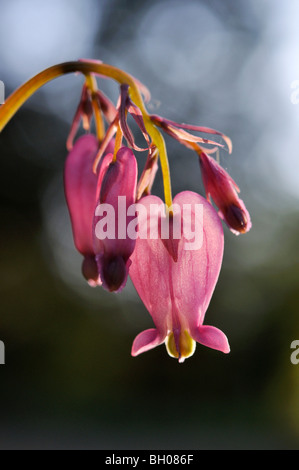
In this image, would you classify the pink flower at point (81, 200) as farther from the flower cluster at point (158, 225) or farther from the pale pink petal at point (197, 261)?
the pale pink petal at point (197, 261)

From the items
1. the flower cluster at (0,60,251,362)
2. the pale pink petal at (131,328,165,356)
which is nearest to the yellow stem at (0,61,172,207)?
the flower cluster at (0,60,251,362)

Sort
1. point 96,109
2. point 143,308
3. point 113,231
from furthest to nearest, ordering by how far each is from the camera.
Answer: point 143,308 → point 96,109 → point 113,231

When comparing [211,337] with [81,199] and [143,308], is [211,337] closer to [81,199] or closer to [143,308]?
[81,199]

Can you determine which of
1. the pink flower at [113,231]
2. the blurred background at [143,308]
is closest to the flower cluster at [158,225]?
the pink flower at [113,231]

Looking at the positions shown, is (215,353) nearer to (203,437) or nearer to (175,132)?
(203,437)

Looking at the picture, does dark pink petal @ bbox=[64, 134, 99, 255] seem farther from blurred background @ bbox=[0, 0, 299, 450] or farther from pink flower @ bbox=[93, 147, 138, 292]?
blurred background @ bbox=[0, 0, 299, 450]

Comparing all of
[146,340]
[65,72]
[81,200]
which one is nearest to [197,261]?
[146,340]
